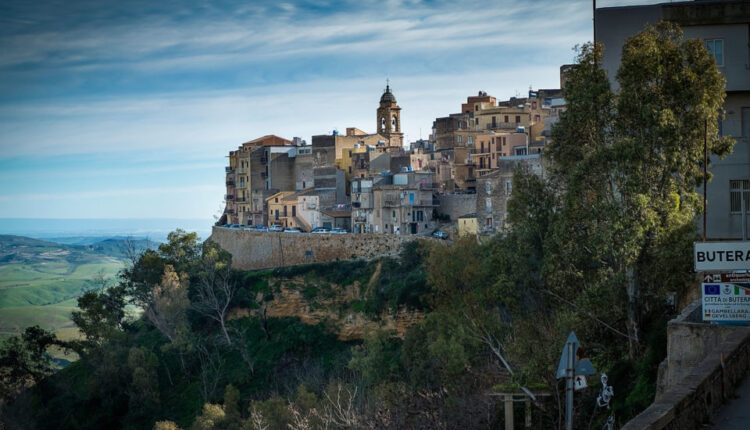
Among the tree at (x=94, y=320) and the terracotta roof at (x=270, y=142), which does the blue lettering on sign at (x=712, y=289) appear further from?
the terracotta roof at (x=270, y=142)

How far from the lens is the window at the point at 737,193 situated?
1962cm

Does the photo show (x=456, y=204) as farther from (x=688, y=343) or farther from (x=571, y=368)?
(x=571, y=368)

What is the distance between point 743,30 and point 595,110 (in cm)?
545

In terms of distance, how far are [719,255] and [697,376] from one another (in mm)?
3429

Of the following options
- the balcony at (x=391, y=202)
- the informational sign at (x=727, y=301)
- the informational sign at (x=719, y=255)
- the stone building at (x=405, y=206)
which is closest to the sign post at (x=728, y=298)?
the informational sign at (x=727, y=301)

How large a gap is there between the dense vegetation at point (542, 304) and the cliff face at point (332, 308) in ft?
2.08

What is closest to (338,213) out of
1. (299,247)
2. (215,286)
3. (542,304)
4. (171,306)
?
(299,247)

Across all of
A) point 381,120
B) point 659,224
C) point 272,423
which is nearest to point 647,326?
point 659,224

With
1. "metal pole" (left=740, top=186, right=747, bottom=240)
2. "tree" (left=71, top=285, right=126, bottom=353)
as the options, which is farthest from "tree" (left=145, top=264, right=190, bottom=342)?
"metal pole" (left=740, top=186, right=747, bottom=240)

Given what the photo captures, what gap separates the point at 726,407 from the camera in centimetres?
953

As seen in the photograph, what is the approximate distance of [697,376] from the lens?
913 centimetres

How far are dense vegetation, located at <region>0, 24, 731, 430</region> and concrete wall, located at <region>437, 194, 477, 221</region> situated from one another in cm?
847

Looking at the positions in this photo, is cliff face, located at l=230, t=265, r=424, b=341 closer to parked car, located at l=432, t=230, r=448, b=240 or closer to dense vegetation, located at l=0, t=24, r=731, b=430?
dense vegetation, located at l=0, t=24, r=731, b=430

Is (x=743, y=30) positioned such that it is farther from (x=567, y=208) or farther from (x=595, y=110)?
(x=567, y=208)
